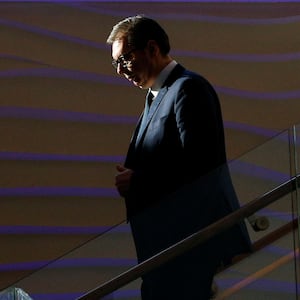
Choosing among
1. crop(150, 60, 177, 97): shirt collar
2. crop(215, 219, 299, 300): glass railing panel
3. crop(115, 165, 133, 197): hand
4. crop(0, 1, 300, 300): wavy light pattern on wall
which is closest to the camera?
crop(215, 219, 299, 300): glass railing panel

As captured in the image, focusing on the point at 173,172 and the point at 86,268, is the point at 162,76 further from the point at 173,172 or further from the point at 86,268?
the point at 86,268

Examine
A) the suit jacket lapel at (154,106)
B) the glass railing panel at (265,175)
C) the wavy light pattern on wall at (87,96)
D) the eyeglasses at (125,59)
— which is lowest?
the wavy light pattern on wall at (87,96)

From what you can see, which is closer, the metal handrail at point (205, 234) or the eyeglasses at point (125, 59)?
the metal handrail at point (205, 234)

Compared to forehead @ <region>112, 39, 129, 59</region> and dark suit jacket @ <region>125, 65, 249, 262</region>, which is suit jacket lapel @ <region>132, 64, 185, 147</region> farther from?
forehead @ <region>112, 39, 129, 59</region>

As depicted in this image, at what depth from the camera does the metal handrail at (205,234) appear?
2039 mm

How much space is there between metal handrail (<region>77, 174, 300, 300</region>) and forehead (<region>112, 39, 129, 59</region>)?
1.92 ft

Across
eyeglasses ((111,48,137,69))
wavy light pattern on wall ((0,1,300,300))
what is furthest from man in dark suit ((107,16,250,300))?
wavy light pattern on wall ((0,1,300,300))

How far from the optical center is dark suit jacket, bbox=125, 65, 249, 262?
6.82ft

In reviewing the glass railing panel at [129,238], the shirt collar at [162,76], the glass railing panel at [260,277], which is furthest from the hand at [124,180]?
the glass railing panel at [260,277]

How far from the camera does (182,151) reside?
7.13 ft

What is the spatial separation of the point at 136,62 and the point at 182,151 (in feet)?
1.11

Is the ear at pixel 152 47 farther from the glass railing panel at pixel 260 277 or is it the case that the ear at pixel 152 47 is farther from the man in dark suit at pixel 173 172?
the glass railing panel at pixel 260 277

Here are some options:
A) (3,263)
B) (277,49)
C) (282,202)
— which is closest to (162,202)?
(282,202)

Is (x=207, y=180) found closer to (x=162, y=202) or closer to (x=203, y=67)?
(x=162, y=202)
